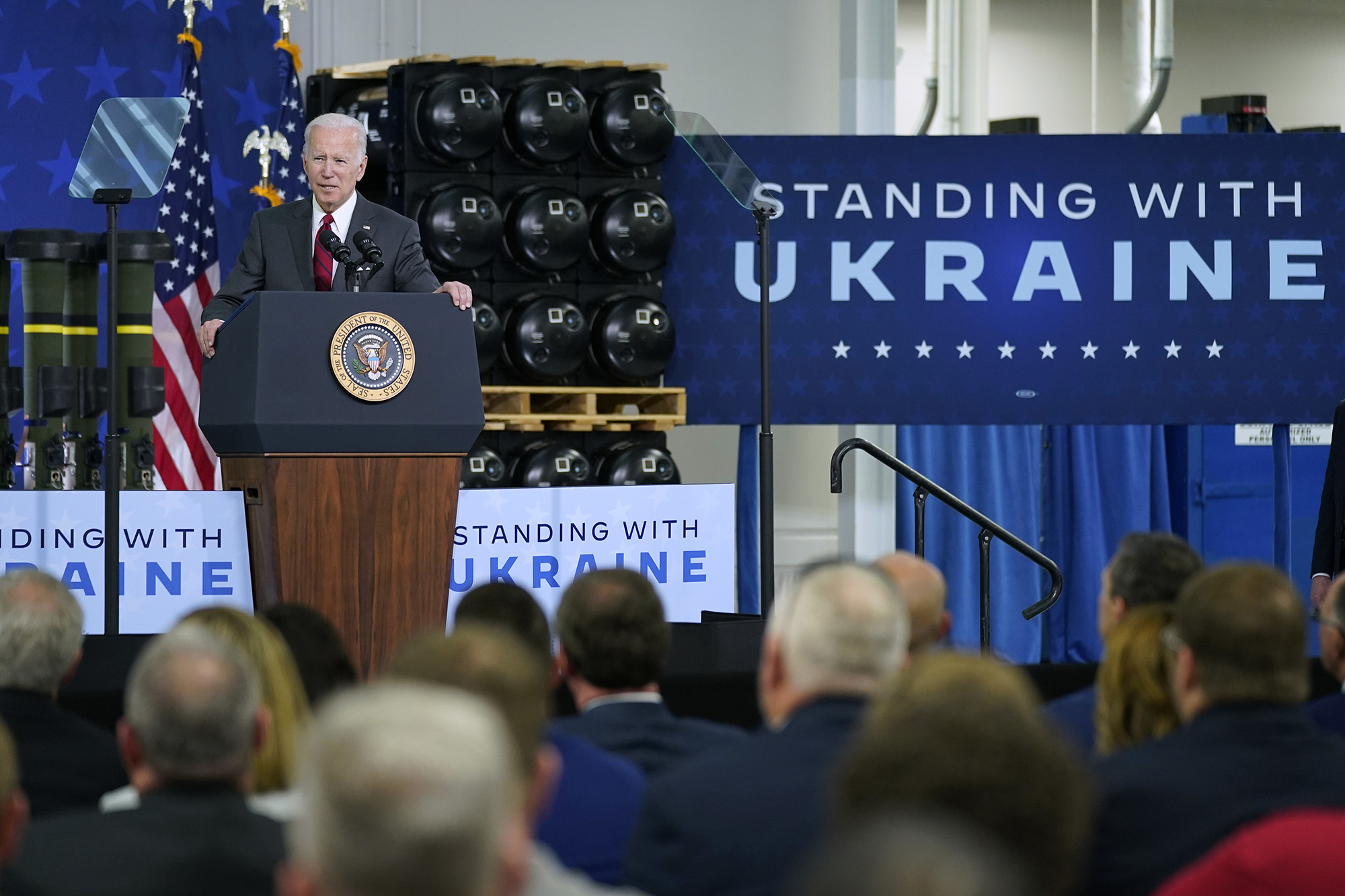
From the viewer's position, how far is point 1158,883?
196cm

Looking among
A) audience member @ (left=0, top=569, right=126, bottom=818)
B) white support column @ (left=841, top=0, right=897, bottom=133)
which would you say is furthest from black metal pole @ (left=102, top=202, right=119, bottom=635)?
white support column @ (left=841, top=0, right=897, bottom=133)

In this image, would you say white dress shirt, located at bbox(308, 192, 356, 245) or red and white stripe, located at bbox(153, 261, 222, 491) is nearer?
white dress shirt, located at bbox(308, 192, 356, 245)

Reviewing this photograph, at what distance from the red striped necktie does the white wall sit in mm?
4143

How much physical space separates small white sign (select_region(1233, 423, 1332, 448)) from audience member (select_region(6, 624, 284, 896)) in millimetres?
7859

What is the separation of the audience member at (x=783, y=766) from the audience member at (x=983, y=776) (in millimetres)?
406

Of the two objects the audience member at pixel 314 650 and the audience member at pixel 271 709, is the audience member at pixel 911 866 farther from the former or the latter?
the audience member at pixel 314 650

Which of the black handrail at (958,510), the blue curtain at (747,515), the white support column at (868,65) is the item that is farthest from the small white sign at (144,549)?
the white support column at (868,65)

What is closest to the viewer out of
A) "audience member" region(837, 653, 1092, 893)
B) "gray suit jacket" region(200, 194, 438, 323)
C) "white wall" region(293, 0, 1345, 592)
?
"audience member" region(837, 653, 1092, 893)

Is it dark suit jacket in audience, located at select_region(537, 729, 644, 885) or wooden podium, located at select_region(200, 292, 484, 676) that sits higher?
wooden podium, located at select_region(200, 292, 484, 676)

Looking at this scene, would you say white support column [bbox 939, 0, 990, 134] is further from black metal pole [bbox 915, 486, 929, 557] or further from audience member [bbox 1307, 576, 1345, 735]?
audience member [bbox 1307, 576, 1345, 735]

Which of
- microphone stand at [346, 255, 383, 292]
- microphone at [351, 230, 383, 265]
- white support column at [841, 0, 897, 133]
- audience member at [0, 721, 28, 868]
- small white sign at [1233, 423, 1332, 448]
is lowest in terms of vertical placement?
audience member at [0, 721, 28, 868]

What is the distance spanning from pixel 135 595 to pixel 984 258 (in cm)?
392

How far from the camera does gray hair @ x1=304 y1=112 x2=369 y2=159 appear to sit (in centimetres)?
434

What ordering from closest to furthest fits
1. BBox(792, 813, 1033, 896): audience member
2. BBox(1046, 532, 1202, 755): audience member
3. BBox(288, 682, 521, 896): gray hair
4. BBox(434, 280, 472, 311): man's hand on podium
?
BBox(792, 813, 1033, 896): audience member → BBox(288, 682, 521, 896): gray hair → BBox(1046, 532, 1202, 755): audience member → BBox(434, 280, 472, 311): man's hand on podium
